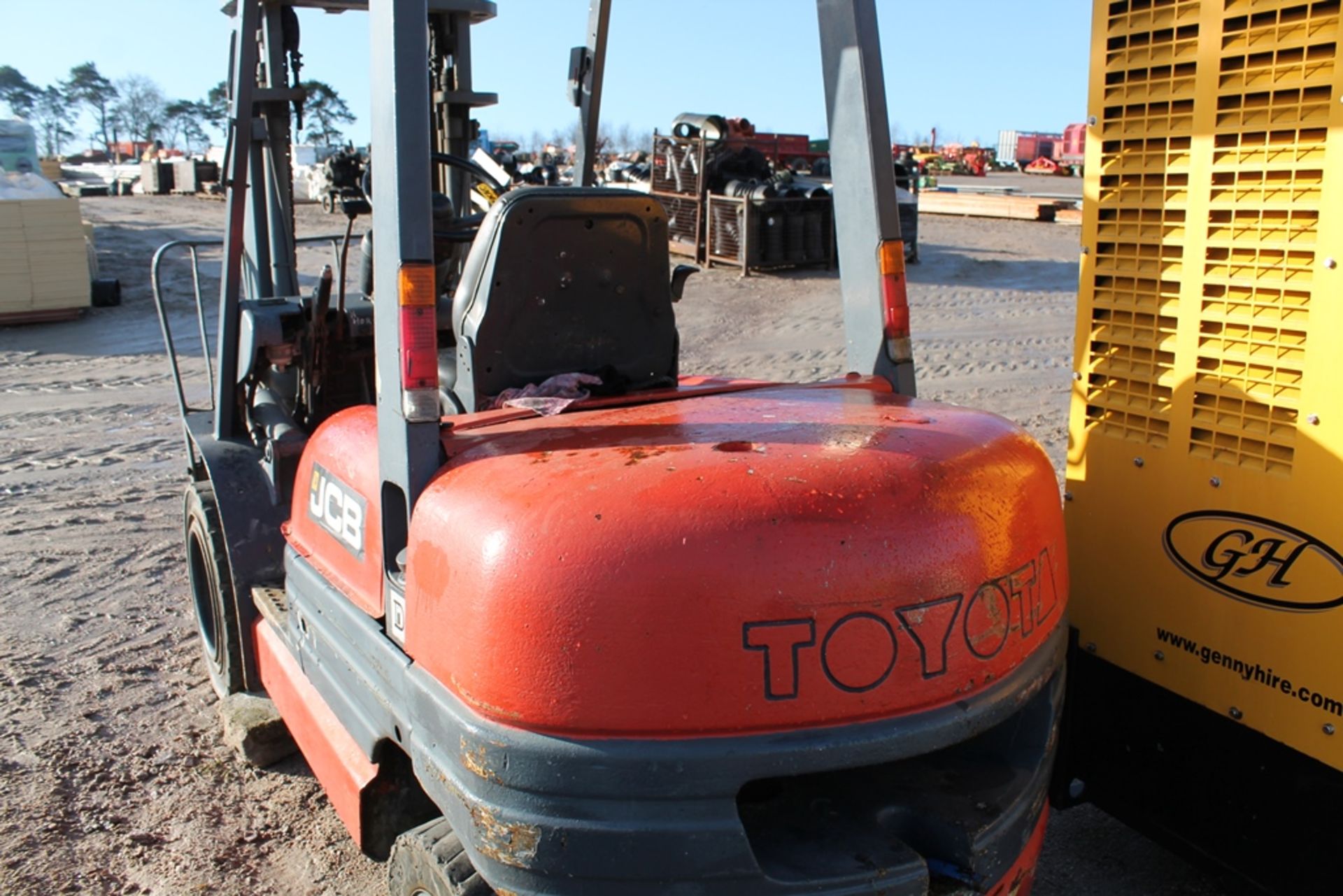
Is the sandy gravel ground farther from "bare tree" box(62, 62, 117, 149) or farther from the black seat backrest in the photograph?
"bare tree" box(62, 62, 117, 149)

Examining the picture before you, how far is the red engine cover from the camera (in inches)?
75.7

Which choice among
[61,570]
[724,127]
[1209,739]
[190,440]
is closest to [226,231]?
[190,440]

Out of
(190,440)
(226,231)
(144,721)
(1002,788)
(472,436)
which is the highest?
(226,231)

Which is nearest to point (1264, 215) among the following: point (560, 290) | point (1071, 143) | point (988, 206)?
point (560, 290)

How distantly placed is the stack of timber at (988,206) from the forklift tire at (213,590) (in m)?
23.2

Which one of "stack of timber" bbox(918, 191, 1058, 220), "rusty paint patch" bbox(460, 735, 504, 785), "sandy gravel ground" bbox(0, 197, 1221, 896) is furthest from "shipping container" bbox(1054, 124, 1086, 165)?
"rusty paint patch" bbox(460, 735, 504, 785)

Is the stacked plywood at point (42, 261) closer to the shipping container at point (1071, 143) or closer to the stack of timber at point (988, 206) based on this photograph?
the stack of timber at point (988, 206)

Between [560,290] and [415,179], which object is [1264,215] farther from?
[415,179]

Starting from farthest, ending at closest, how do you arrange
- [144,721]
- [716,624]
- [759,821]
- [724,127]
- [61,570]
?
[724,127]
[61,570]
[144,721]
[759,821]
[716,624]

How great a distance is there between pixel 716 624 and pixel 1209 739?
1762mm

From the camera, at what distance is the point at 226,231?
3.94 m

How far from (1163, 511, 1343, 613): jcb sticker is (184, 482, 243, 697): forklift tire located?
3087mm

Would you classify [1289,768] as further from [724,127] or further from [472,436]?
[724,127]

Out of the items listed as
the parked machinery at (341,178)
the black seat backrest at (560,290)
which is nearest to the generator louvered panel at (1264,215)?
the black seat backrest at (560,290)
